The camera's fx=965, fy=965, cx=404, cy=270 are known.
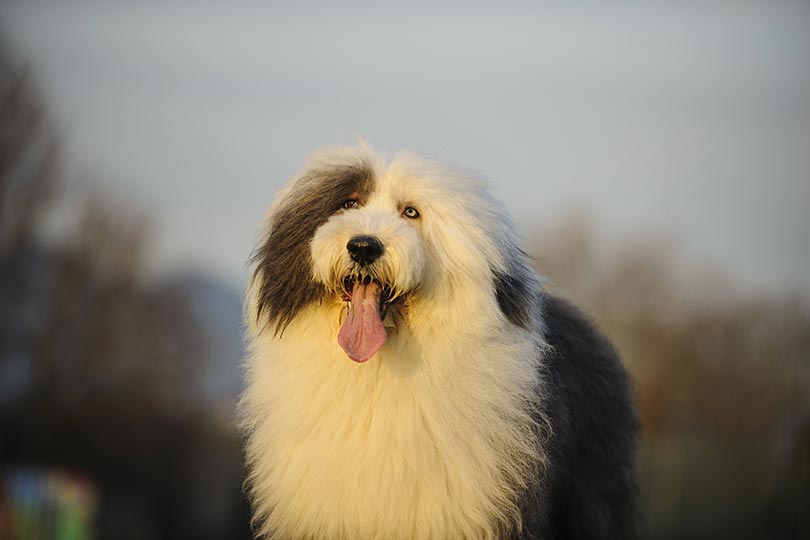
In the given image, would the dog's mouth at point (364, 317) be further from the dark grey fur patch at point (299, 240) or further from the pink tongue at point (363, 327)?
the dark grey fur patch at point (299, 240)

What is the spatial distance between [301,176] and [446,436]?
4.44 ft

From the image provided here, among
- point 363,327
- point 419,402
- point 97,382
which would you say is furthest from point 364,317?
point 97,382

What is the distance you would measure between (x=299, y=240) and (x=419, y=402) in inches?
34.3

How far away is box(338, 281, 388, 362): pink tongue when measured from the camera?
3896 mm

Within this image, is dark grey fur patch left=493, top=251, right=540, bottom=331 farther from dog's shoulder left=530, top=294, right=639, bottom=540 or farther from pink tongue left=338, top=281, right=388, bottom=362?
pink tongue left=338, top=281, right=388, bottom=362

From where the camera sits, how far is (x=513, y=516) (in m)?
4.12

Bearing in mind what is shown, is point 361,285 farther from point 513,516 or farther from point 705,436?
point 705,436

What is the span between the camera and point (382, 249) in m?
A: 3.81

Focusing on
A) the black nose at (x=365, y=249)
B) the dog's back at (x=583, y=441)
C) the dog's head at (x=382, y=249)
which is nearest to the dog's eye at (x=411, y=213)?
the dog's head at (x=382, y=249)

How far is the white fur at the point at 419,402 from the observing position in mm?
4027

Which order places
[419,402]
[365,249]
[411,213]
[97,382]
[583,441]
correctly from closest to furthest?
[365,249] < [419,402] < [411,213] < [583,441] < [97,382]

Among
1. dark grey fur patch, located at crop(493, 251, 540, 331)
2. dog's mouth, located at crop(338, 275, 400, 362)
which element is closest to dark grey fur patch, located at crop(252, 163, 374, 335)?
dog's mouth, located at crop(338, 275, 400, 362)

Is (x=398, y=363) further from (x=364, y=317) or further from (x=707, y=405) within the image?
(x=707, y=405)

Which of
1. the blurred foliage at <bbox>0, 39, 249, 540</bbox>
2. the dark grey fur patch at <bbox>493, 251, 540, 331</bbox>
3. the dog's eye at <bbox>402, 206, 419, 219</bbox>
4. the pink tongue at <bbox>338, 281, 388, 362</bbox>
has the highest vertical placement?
the dog's eye at <bbox>402, 206, 419, 219</bbox>
